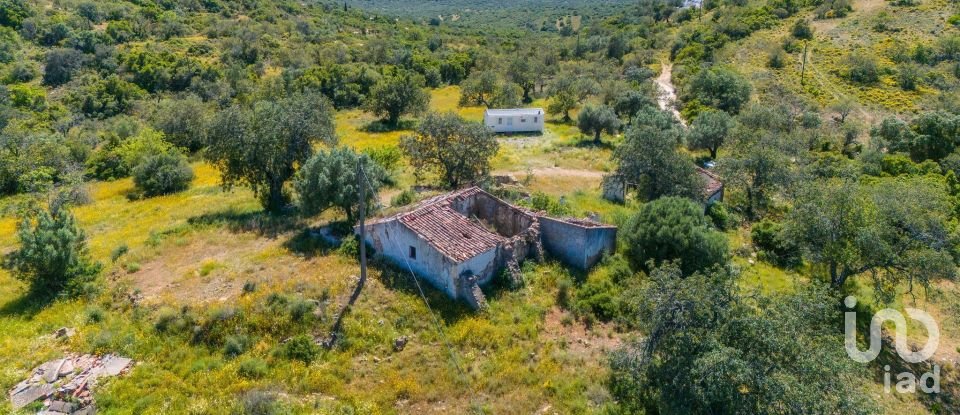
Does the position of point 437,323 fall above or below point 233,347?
below

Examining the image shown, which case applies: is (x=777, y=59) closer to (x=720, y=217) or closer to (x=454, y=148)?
(x=720, y=217)

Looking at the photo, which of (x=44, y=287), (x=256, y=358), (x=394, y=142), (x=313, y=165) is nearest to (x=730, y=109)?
(x=394, y=142)

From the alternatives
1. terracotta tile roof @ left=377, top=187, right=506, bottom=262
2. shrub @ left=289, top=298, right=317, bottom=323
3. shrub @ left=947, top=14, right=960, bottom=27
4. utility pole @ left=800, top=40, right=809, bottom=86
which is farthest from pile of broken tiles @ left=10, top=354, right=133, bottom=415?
shrub @ left=947, top=14, right=960, bottom=27

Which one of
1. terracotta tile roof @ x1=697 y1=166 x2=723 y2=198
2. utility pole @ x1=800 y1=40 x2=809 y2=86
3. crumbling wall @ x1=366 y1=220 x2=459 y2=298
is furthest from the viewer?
utility pole @ x1=800 y1=40 x2=809 y2=86

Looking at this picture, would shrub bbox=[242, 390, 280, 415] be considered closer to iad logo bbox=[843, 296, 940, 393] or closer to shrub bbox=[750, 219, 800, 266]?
iad logo bbox=[843, 296, 940, 393]

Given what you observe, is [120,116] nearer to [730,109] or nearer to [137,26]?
[137,26]

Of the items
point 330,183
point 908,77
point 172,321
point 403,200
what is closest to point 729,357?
point 172,321

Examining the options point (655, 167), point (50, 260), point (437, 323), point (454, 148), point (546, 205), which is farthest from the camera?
point (655, 167)
